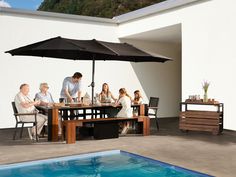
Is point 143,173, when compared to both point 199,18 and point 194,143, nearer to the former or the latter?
point 194,143

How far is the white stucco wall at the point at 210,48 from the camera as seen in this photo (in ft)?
26.0

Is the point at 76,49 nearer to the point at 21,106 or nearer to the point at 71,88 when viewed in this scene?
the point at 21,106

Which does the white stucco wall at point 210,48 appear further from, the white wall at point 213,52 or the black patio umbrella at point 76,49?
the black patio umbrella at point 76,49

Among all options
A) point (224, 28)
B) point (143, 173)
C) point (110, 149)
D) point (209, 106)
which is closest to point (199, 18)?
point (224, 28)

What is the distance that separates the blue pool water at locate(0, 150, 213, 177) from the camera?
4.51m

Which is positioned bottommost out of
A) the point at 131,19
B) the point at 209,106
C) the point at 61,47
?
the point at 209,106

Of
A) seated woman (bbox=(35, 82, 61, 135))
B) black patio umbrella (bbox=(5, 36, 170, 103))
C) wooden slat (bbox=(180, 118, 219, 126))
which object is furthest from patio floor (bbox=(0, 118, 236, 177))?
black patio umbrella (bbox=(5, 36, 170, 103))

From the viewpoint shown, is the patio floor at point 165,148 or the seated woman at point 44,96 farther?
the seated woman at point 44,96

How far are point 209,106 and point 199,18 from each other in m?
2.24

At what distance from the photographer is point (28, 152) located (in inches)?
226

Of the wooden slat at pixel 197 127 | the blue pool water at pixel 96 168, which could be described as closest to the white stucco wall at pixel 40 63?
the wooden slat at pixel 197 127

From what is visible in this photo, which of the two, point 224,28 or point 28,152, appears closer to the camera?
point 28,152

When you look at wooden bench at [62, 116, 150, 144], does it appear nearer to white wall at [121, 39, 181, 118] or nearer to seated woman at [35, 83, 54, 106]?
seated woman at [35, 83, 54, 106]

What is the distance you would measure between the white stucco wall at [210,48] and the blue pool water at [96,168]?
362cm
